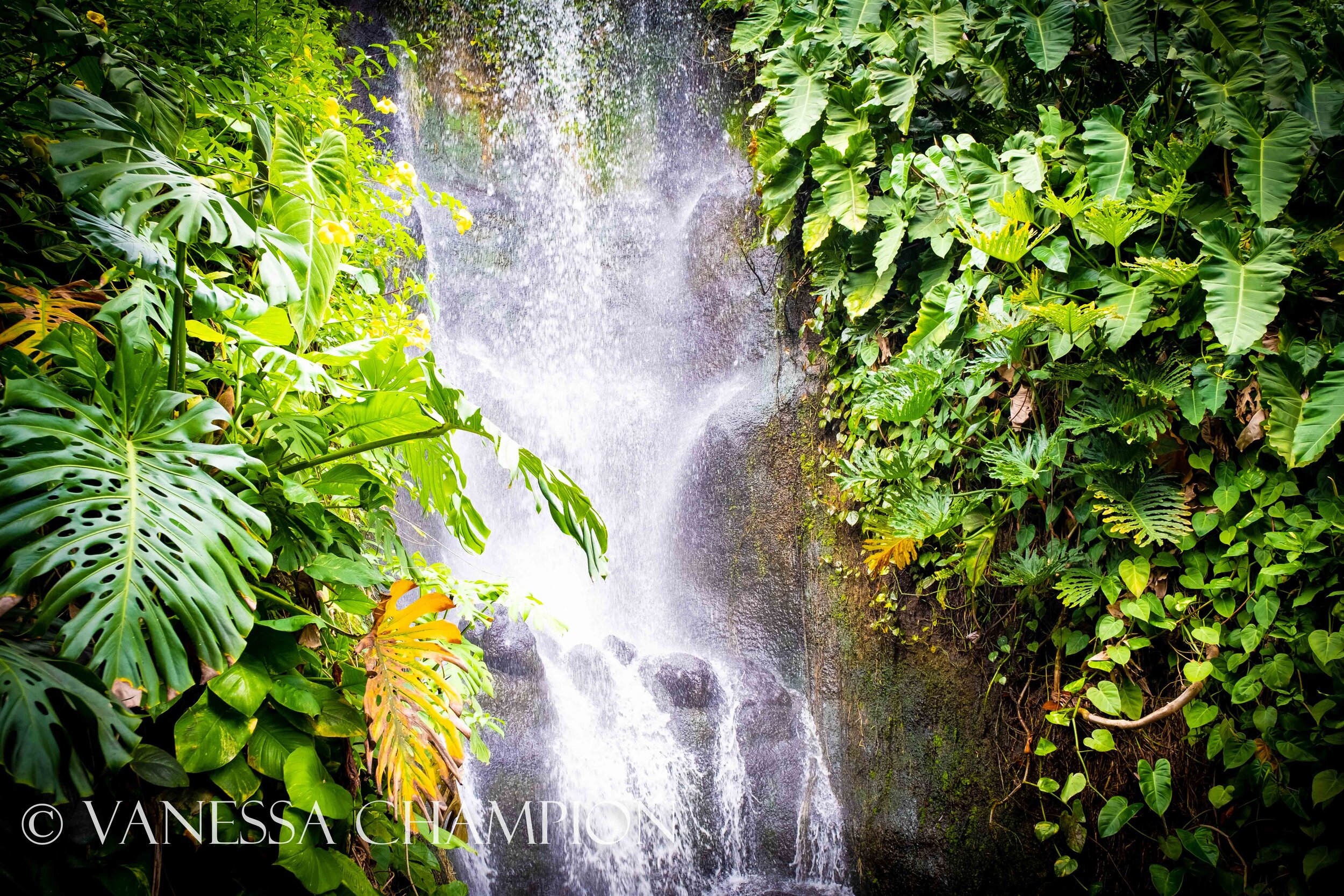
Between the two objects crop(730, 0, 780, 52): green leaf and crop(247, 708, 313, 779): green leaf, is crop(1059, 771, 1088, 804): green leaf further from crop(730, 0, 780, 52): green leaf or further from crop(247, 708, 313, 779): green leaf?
crop(730, 0, 780, 52): green leaf

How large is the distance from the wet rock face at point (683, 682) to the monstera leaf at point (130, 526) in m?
2.46

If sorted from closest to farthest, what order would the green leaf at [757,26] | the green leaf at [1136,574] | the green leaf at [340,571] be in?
1. the green leaf at [340,571]
2. the green leaf at [1136,574]
3. the green leaf at [757,26]

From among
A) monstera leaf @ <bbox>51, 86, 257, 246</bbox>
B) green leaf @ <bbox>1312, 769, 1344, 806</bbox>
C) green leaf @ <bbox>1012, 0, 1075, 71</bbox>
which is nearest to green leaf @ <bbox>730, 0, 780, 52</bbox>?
green leaf @ <bbox>1012, 0, 1075, 71</bbox>

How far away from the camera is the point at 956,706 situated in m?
2.62

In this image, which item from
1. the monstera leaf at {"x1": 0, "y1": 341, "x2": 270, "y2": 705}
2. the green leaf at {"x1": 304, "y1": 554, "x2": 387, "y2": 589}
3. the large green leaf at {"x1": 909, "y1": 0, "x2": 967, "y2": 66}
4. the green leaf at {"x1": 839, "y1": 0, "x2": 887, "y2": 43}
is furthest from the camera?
the green leaf at {"x1": 839, "y1": 0, "x2": 887, "y2": 43}

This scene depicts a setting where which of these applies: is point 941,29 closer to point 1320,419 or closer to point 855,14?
point 855,14

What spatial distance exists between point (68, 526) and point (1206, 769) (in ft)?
8.73

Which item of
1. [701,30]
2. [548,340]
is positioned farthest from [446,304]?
[701,30]

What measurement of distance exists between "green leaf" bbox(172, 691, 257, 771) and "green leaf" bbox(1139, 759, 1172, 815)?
2.28 metres

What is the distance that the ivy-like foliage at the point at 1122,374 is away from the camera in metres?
1.82

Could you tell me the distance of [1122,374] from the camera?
6.66 feet

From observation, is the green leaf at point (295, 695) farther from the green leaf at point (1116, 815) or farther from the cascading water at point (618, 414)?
the green leaf at point (1116, 815)

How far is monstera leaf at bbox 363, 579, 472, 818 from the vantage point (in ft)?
3.93

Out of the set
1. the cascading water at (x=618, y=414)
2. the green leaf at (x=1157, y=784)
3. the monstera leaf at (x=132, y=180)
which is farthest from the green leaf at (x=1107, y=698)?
the monstera leaf at (x=132, y=180)
